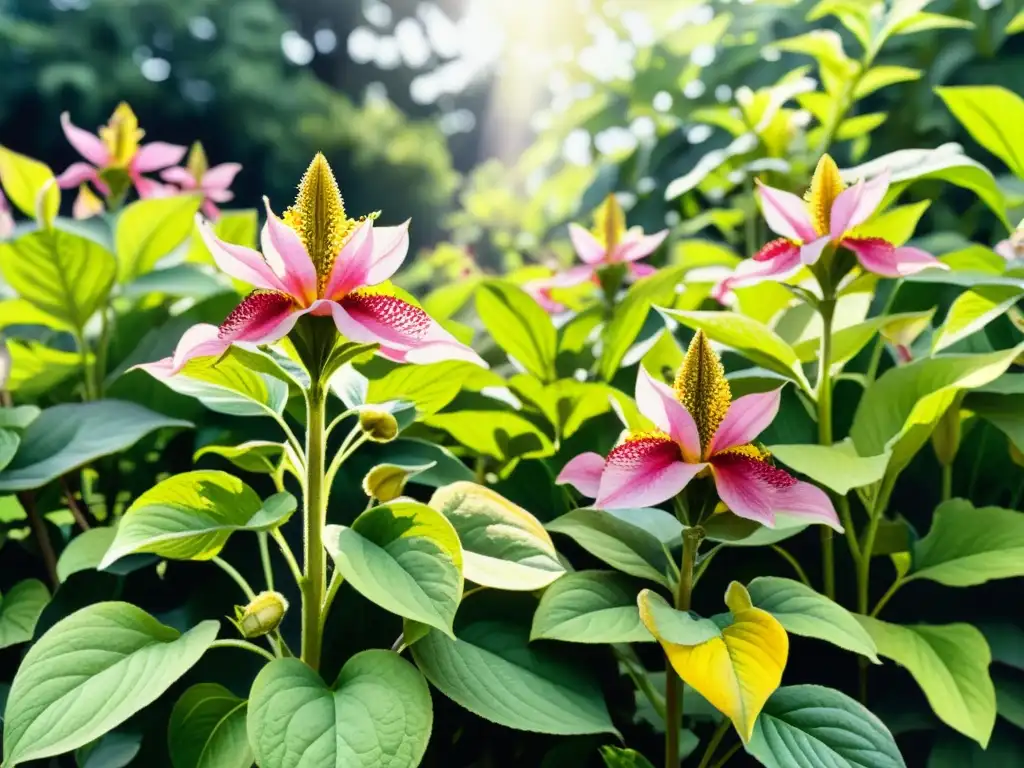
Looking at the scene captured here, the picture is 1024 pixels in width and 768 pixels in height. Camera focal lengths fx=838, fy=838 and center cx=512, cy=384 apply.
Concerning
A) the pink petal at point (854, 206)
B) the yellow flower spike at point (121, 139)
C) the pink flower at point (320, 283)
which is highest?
the yellow flower spike at point (121, 139)

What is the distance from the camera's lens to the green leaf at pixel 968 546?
0.83 metres

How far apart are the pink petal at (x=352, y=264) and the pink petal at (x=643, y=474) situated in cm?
26

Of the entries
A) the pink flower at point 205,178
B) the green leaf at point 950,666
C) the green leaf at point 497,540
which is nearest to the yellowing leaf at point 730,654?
the green leaf at point 497,540

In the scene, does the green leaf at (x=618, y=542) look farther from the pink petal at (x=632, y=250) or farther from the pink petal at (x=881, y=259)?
the pink petal at (x=632, y=250)

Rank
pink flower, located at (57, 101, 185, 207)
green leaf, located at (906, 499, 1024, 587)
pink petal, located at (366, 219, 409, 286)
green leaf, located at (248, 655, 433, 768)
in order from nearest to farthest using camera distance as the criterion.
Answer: green leaf, located at (248, 655, 433, 768) < pink petal, located at (366, 219, 409, 286) < green leaf, located at (906, 499, 1024, 587) < pink flower, located at (57, 101, 185, 207)

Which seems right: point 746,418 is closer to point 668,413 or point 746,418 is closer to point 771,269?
point 668,413

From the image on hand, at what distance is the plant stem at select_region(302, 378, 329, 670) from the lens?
2.39 feet

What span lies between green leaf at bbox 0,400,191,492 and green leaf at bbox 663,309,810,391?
0.59 m

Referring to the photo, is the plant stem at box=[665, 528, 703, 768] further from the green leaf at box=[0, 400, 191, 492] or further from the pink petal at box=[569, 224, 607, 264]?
the pink petal at box=[569, 224, 607, 264]

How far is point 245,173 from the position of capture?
16.3 meters

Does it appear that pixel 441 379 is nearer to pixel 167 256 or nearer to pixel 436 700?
pixel 436 700

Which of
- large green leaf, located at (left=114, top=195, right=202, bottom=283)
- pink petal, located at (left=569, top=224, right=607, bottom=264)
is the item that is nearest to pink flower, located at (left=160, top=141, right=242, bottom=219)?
large green leaf, located at (left=114, top=195, right=202, bottom=283)

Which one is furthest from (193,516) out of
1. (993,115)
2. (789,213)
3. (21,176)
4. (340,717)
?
(993,115)

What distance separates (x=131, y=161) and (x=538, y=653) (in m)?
1.21
